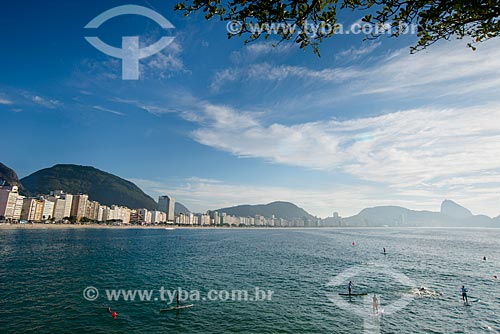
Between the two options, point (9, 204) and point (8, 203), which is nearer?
point (8, 203)

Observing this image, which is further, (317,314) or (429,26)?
(317,314)

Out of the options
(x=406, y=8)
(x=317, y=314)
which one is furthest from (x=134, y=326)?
(x=406, y=8)

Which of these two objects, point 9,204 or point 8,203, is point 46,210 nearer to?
point 9,204

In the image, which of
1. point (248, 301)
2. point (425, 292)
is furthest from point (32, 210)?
point (425, 292)

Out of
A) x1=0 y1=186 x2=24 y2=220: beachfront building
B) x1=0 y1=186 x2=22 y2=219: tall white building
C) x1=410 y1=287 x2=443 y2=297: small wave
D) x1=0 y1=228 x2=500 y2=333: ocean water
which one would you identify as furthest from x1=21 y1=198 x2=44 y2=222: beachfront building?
x1=410 y1=287 x2=443 y2=297: small wave

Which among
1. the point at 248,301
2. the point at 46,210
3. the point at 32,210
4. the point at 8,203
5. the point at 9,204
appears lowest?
the point at 248,301

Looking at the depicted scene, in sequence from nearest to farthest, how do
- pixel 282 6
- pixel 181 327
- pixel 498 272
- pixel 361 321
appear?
1. pixel 282 6
2. pixel 181 327
3. pixel 361 321
4. pixel 498 272

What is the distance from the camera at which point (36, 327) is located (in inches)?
834

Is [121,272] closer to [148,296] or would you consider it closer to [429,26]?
[148,296]

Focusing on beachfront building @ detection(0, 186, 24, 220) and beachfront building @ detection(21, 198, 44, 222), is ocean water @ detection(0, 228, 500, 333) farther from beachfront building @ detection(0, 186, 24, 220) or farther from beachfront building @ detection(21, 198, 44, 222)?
beachfront building @ detection(21, 198, 44, 222)

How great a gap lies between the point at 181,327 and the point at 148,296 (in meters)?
10.1

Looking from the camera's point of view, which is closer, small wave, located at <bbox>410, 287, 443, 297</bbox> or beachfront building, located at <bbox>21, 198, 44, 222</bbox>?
small wave, located at <bbox>410, 287, 443, 297</bbox>

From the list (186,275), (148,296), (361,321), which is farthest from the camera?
(186,275)

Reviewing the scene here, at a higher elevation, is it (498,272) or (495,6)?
(495,6)
